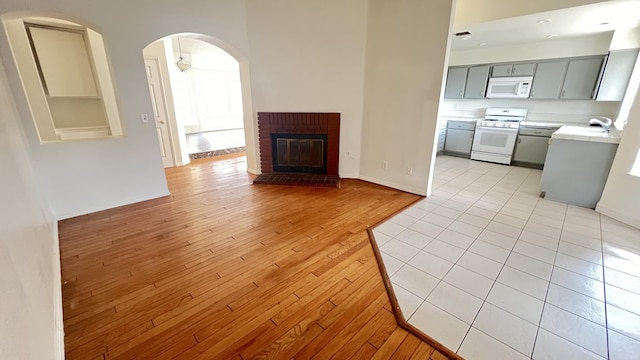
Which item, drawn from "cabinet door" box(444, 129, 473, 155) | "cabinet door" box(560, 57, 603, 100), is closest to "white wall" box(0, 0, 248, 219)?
"cabinet door" box(444, 129, 473, 155)

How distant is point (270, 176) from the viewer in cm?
459

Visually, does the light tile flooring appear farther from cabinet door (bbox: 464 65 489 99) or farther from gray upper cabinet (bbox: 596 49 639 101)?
cabinet door (bbox: 464 65 489 99)

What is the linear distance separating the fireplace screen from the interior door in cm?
204

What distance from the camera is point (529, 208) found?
3.48 m

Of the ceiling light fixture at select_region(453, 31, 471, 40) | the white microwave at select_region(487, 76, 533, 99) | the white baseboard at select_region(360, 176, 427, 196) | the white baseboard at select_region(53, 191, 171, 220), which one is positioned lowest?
the white baseboard at select_region(53, 191, 171, 220)

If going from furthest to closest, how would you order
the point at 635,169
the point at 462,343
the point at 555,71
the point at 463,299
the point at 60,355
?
the point at 555,71 → the point at 635,169 → the point at 463,299 → the point at 462,343 → the point at 60,355

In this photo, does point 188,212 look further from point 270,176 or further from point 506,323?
point 506,323

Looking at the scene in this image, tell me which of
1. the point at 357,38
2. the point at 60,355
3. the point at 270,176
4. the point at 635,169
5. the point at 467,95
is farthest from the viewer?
the point at 467,95

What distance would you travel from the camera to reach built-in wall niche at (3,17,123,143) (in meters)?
3.32

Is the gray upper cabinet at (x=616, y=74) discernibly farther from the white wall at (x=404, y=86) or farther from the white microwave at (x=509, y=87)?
the white wall at (x=404, y=86)

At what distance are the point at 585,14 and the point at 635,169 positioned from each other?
2105 mm

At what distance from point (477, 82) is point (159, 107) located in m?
6.83

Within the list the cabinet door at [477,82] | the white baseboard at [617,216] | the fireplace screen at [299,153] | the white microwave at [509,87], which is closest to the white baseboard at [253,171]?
the fireplace screen at [299,153]

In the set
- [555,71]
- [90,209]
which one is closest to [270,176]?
[90,209]
